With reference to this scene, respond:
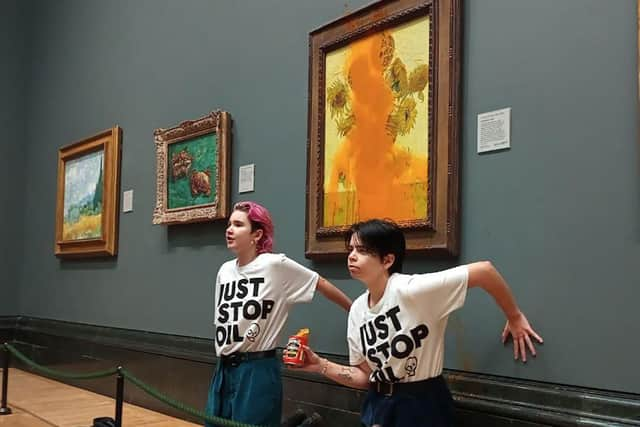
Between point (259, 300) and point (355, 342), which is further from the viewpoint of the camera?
point (259, 300)

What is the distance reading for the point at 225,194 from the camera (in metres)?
5.25

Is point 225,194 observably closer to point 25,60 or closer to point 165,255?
point 165,255

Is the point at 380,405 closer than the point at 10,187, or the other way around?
the point at 380,405

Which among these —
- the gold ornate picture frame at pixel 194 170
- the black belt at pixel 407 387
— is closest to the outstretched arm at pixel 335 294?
the black belt at pixel 407 387

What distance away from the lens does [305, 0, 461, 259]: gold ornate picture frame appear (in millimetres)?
3633

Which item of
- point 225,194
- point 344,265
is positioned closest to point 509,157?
point 344,265

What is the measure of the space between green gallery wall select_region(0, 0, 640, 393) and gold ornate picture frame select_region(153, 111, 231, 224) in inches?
5.6

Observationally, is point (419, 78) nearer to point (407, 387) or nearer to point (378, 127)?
point (378, 127)

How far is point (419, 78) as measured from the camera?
12.6ft

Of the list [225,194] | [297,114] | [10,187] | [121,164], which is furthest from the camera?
[10,187]

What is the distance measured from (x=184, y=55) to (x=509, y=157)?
365cm

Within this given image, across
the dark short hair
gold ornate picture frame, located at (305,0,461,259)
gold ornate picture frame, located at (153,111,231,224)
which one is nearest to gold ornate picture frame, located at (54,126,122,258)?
gold ornate picture frame, located at (153,111,231,224)

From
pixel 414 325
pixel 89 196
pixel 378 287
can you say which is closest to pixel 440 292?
pixel 414 325

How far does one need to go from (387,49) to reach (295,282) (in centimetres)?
150
